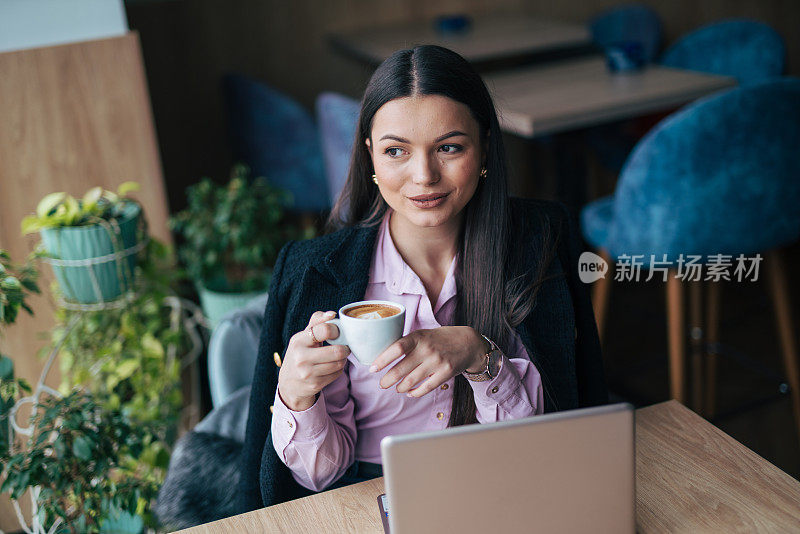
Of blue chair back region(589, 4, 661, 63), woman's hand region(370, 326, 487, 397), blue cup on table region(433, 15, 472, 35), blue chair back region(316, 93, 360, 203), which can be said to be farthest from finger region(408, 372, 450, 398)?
blue chair back region(589, 4, 661, 63)

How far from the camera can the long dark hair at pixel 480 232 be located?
1.19 m

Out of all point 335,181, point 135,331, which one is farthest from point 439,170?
point 335,181

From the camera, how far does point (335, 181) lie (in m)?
2.78

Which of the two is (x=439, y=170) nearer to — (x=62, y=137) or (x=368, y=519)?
(x=368, y=519)

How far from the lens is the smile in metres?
1.16

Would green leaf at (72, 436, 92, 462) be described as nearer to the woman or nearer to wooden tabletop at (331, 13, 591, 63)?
the woman

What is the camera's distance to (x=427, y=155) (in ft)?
3.74

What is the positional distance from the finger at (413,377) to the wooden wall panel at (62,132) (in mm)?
1383

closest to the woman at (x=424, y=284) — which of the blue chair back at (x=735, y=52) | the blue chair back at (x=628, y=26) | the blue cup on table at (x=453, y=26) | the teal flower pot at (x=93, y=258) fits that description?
the teal flower pot at (x=93, y=258)

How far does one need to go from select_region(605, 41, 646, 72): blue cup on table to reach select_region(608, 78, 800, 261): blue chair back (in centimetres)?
90

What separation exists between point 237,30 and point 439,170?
2628 mm

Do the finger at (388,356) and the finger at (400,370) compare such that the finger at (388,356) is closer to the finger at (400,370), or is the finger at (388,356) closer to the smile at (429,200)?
the finger at (400,370)

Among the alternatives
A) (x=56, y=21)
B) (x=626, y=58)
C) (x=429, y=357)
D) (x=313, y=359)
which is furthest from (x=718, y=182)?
(x=56, y=21)

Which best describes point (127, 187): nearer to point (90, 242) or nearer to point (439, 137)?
point (90, 242)
